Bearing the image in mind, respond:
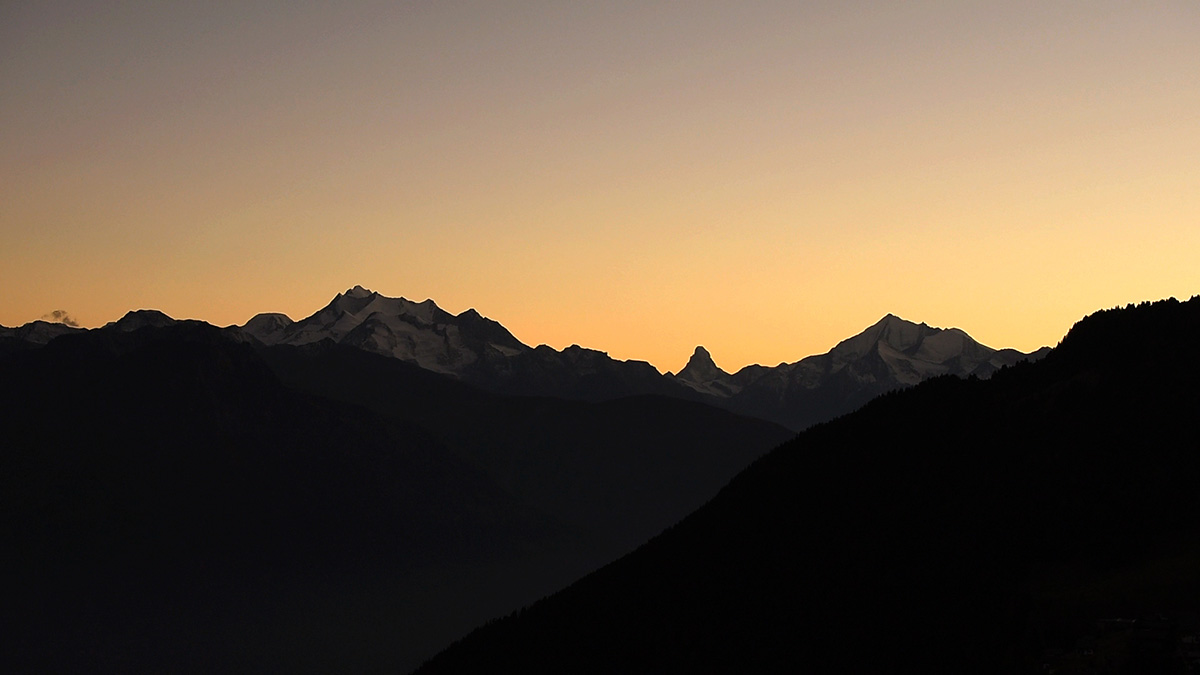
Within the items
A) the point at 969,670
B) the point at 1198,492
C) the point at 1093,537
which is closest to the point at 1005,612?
the point at 969,670

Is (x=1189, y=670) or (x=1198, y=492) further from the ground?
(x=1198, y=492)

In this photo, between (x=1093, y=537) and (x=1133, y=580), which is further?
(x=1093, y=537)

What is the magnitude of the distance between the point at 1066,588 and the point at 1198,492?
2529cm

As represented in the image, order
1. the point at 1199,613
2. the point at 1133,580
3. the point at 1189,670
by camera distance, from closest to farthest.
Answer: the point at 1189,670, the point at 1199,613, the point at 1133,580

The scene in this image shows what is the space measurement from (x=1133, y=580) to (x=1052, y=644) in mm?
17149

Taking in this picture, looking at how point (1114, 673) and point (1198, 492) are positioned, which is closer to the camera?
point (1114, 673)

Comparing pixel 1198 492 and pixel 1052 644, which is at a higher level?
pixel 1198 492

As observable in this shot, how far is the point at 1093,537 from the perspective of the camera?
198750mm

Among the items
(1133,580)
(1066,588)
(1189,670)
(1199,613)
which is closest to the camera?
(1189,670)

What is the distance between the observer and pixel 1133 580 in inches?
6939

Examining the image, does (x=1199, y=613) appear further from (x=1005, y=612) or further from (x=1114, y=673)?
(x=1005, y=612)

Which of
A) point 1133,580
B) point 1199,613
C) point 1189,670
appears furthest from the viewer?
point 1133,580

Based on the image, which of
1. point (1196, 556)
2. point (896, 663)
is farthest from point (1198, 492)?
point (896, 663)

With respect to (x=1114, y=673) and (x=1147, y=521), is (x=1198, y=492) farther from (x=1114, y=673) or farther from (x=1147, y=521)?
(x=1114, y=673)
